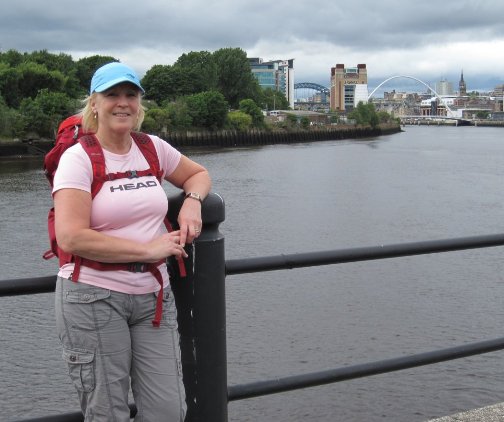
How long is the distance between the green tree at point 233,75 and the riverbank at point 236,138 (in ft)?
42.5

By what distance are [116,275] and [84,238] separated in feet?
0.50

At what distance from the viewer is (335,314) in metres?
14.7

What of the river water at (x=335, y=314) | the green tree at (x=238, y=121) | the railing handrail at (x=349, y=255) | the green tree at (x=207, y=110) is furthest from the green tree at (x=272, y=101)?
the railing handrail at (x=349, y=255)

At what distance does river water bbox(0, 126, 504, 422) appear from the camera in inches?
427

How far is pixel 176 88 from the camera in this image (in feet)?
341

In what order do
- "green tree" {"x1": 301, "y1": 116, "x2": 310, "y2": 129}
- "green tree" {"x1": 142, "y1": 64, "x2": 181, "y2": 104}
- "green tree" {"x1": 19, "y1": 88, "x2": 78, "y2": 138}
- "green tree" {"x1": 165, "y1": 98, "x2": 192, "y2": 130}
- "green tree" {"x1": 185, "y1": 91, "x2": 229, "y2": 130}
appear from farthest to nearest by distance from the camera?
"green tree" {"x1": 301, "y1": 116, "x2": 310, "y2": 129}, "green tree" {"x1": 142, "y1": 64, "x2": 181, "y2": 104}, "green tree" {"x1": 185, "y1": 91, "x2": 229, "y2": 130}, "green tree" {"x1": 165, "y1": 98, "x2": 192, "y2": 130}, "green tree" {"x1": 19, "y1": 88, "x2": 78, "y2": 138}

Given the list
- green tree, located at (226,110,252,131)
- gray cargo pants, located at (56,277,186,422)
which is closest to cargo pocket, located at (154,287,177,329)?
gray cargo pants, located at (56,277,186,422)

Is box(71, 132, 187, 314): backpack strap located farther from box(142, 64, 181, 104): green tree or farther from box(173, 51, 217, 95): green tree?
box(173, 51, 217, 95): green tree

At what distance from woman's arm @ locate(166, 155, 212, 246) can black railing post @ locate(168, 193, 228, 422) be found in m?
0.04

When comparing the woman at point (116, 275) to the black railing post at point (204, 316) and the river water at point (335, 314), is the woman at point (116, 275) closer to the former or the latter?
the black railing post at point (204, 316)

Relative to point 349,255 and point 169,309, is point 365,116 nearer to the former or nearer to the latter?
point 349,255

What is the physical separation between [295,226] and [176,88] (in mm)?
80668

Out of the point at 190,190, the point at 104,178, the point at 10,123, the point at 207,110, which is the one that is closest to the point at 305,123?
the point at 207,110

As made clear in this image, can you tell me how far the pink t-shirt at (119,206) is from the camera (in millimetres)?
2225
